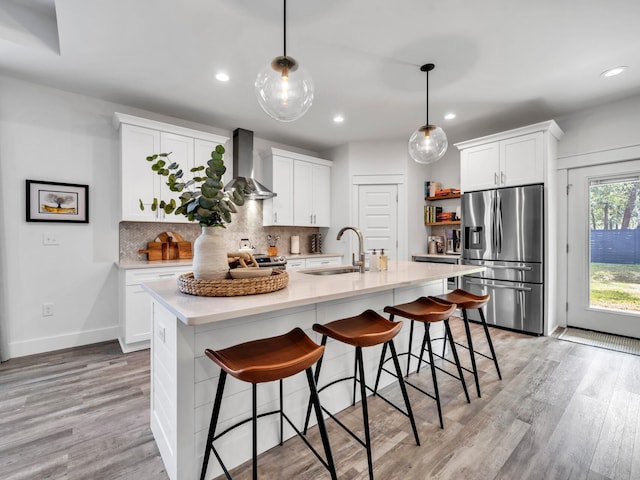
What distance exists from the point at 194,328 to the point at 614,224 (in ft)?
14.8

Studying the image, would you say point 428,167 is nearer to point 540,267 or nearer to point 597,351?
point 540,267

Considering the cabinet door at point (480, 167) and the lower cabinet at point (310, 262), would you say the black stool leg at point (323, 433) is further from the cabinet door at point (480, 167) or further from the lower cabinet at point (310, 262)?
the cabinet door at point (480, 167)

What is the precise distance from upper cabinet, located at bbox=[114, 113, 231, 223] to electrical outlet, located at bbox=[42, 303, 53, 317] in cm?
112

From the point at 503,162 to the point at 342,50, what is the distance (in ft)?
8.26

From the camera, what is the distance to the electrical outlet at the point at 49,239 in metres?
3.11

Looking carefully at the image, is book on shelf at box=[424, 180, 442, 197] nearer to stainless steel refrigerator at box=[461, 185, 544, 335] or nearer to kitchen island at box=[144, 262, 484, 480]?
stainless steel refrigerator at box=[461, 185, 544, 335]

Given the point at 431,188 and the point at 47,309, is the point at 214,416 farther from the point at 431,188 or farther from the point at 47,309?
the point at 431,188

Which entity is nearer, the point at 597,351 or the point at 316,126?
the point at 597,351

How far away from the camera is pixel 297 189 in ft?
15.9

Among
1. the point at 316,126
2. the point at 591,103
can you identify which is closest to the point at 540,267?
the point at 591,103

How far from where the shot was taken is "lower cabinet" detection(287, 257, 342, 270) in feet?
14.5

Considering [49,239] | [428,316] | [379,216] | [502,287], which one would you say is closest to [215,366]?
[428,316]

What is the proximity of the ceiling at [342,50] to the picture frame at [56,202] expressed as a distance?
1019 millimetres

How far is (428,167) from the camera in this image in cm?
528
